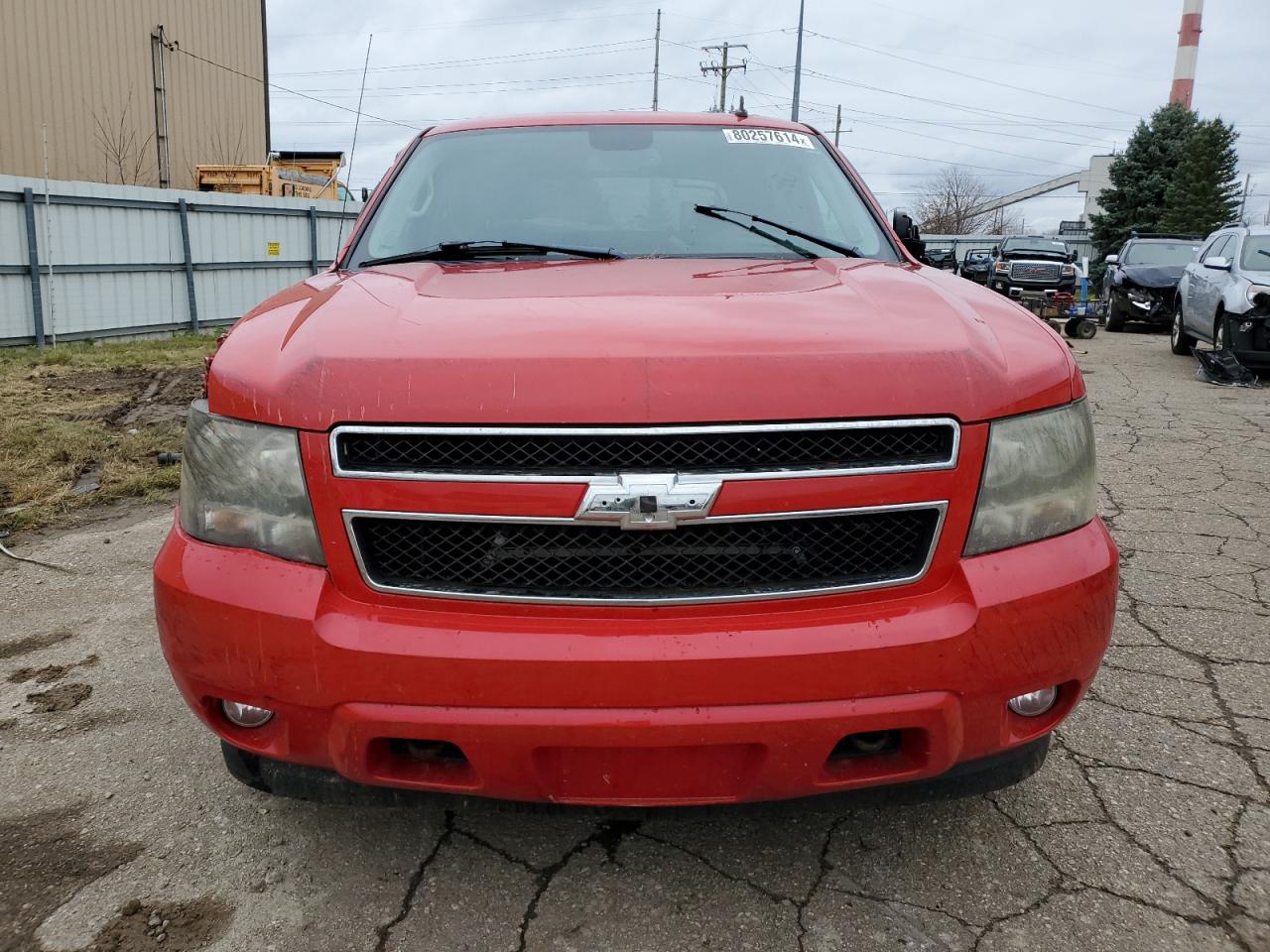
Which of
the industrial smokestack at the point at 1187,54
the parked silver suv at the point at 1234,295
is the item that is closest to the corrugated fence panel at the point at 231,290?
the parked silver suv at the point at 1234,295

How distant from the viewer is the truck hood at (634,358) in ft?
5.59

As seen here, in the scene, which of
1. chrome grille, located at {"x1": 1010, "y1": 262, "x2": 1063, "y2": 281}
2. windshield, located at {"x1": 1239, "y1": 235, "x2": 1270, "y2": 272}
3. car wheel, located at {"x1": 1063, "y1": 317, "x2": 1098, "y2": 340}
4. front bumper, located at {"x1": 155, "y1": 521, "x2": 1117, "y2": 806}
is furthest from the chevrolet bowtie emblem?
chrome grille, located at {"x1": 1010, "y1": 262, "x2": 1063, "y2": 281}

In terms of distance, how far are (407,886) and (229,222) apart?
15035 mm

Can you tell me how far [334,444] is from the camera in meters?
1.75

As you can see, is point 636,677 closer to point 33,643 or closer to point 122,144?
point 33,643

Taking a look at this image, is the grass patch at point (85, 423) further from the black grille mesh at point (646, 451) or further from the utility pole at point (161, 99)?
the utility pole at point (161, 99)

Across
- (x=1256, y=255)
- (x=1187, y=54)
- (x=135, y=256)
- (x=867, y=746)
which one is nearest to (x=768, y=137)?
(x=867, y=746)

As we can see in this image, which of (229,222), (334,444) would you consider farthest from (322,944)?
(229,222)

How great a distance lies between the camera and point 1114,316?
16.8 m

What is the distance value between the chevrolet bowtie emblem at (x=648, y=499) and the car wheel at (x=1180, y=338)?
1293 centimetres

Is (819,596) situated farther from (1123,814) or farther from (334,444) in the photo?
(1123,814)

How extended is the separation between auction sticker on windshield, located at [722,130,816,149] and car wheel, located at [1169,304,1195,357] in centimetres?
1113

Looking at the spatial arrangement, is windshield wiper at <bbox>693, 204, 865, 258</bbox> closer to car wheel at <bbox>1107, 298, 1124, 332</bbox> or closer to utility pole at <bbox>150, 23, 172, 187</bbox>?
car wheel at <bbox>1107, 298, 1124, 332</bbox>

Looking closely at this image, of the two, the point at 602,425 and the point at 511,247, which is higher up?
the point at 511,247
